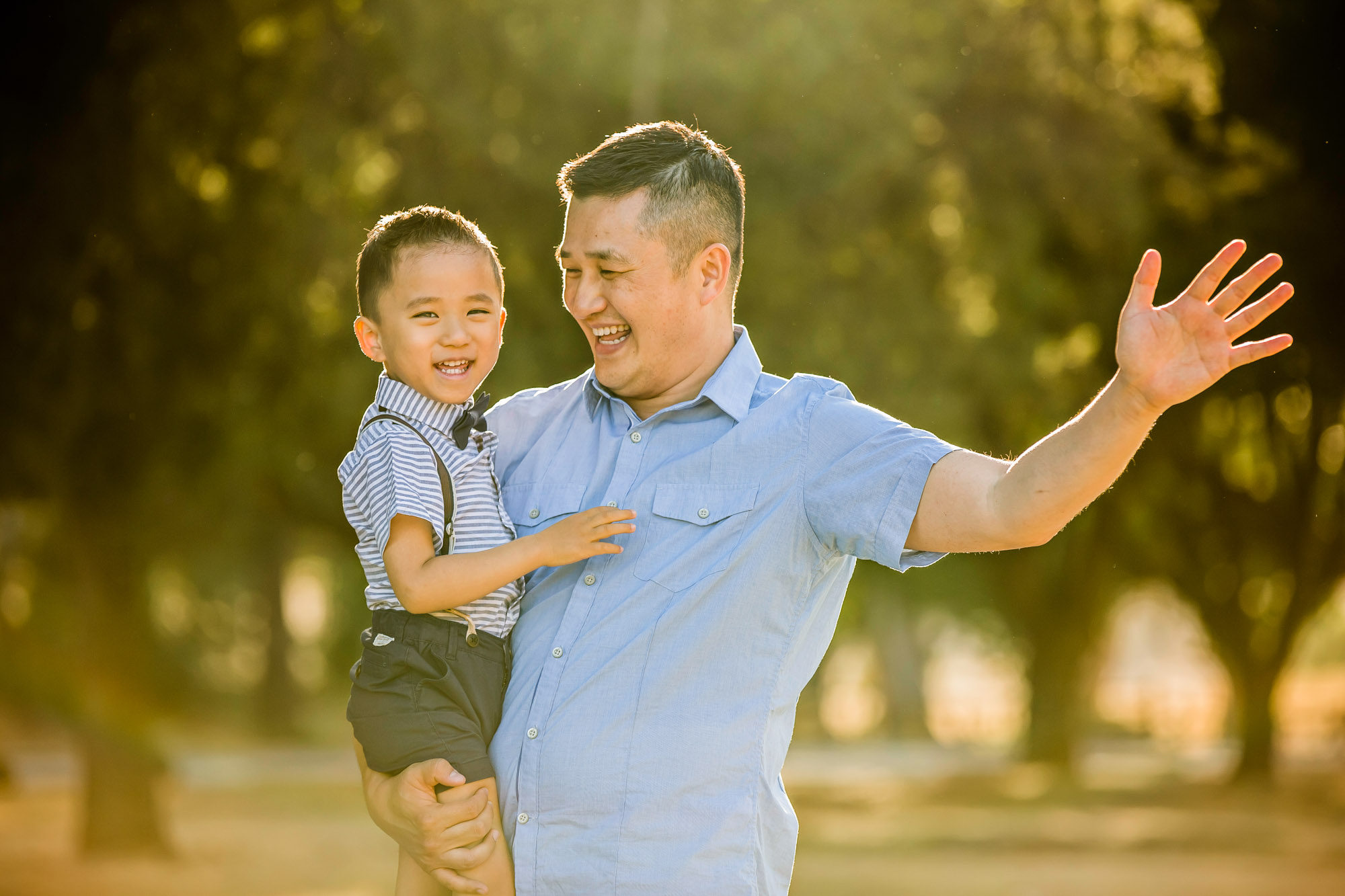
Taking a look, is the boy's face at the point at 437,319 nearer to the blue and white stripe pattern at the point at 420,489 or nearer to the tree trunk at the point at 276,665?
the blue and white stripe pattern at the point at 420,489

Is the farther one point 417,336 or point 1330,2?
point 1330,2

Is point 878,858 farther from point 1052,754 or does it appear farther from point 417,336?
point 417,336

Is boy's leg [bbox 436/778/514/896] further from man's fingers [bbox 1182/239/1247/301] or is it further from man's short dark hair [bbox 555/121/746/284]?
man's fingers [bbox 1182/239/1247/301]

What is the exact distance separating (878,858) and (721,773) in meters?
11.4

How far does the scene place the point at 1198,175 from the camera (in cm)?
1221

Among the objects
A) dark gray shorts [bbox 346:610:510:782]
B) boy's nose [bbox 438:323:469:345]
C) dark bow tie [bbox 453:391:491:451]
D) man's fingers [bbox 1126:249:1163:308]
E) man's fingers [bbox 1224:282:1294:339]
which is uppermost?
boy's nose [bbox 438:323:469:345]

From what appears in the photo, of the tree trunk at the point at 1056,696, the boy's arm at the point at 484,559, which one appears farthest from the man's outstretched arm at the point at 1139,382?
the tree trunk at the point at 1056,696

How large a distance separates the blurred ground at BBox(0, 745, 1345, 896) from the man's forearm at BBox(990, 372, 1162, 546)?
9.62 metres

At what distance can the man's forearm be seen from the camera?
234 centimetres

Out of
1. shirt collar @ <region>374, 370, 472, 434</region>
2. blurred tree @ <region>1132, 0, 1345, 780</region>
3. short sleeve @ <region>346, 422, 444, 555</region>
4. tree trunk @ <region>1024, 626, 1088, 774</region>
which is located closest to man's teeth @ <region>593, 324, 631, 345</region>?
shirt collar @ <region>374, 370, 472, 434</region>

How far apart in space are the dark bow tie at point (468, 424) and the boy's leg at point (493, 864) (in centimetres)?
74

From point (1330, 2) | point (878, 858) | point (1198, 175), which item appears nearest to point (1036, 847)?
point (878, 858)

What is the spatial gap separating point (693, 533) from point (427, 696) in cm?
66

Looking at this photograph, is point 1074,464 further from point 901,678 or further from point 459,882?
point 901,678
